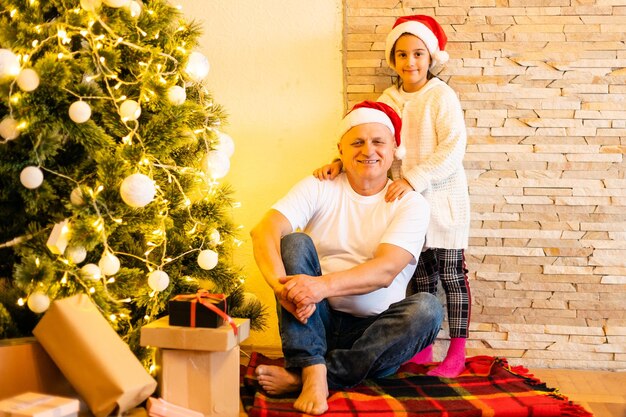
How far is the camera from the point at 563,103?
246 cm

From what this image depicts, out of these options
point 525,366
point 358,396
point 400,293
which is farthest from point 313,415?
point 525,366

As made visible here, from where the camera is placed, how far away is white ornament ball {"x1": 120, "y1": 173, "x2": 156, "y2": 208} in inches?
70.7

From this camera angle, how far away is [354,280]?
6.47 feet

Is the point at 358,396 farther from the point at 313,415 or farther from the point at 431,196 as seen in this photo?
the point at 431,196

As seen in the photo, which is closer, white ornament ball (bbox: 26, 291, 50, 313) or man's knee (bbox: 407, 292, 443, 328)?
white ornament ball (bbox: 26, 291, 50, 313)

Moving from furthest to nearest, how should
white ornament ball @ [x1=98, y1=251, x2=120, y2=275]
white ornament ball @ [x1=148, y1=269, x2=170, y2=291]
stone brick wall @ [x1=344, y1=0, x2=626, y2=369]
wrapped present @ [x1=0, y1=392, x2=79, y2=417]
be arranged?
stone brick wall @ [x1=344, y1=0, x2=626, y2=369], white ornament ball @ [x1=148, y1=269, x2=170, y2=291], white ornament ball @ [x1=98, y1=251, x2=120, y2=275], wrapped present @ [x1=0, y1=392, x2=79, y2=417]

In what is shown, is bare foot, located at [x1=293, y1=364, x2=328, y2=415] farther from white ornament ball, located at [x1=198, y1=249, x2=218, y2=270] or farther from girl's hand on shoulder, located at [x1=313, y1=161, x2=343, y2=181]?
girl's hand on shoulder, located at [x1=313, y1=161, x2=343, y2=181]

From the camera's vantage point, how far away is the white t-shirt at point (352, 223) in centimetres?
215

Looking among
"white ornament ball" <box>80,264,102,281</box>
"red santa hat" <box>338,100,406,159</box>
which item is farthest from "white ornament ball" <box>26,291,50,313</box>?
"red santa hat" <box>338,100,406,159</box>

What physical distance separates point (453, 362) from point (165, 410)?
103 centimetres

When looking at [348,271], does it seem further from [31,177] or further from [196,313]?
[31,177]

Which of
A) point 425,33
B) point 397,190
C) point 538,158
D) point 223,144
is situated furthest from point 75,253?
point 538,158

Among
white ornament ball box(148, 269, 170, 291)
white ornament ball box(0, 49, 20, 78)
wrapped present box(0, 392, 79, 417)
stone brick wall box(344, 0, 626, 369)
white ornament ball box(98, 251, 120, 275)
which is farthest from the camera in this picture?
stone brick wall box(344, 0, 626, 369)

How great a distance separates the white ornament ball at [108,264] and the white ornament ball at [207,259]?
12.0 inches
